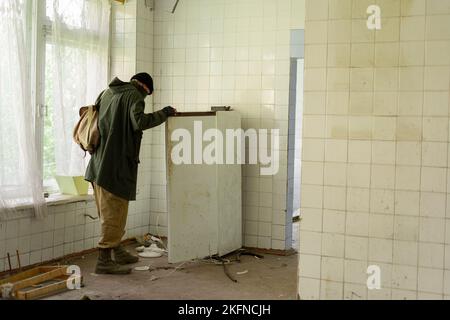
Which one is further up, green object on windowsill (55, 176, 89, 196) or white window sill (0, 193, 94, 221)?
green object on windowsill (55, 176, 89, 196)

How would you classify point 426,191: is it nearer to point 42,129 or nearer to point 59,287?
point 59,287

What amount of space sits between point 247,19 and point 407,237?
2.86 m

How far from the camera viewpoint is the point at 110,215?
427cm

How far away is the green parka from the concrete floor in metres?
0.68

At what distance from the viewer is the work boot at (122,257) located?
4590mm

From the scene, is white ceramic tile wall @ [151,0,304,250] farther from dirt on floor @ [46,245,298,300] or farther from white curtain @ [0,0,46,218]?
white curtain @ [0,0,46,218]

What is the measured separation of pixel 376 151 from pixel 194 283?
5.83 ft

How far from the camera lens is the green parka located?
418 cm

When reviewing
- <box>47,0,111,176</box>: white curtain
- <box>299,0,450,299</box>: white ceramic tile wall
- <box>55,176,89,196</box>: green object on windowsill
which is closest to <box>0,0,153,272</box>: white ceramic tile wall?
<box>55,176,89,196</box>: green object on windowsill

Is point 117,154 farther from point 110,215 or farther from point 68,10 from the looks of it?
point 68,10

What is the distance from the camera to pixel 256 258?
4953 mm

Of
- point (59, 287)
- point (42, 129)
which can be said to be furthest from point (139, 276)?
point (42, 129)

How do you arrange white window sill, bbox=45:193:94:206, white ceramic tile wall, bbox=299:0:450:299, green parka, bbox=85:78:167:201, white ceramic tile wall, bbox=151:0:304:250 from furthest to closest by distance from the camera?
1. white ceramic tile wall, bbox=151:0:304:250
2. white window sill, bbox=45:193:94:206
3. green parka, bbox=85:78:167:201
4. white ceramic tile wall, bbox=299:0:450:299

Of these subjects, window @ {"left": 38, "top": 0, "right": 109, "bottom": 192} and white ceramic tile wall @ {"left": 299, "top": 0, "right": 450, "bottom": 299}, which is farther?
window @ {"left": 38, "top": 0, "right": 109, "bottom": 192}
